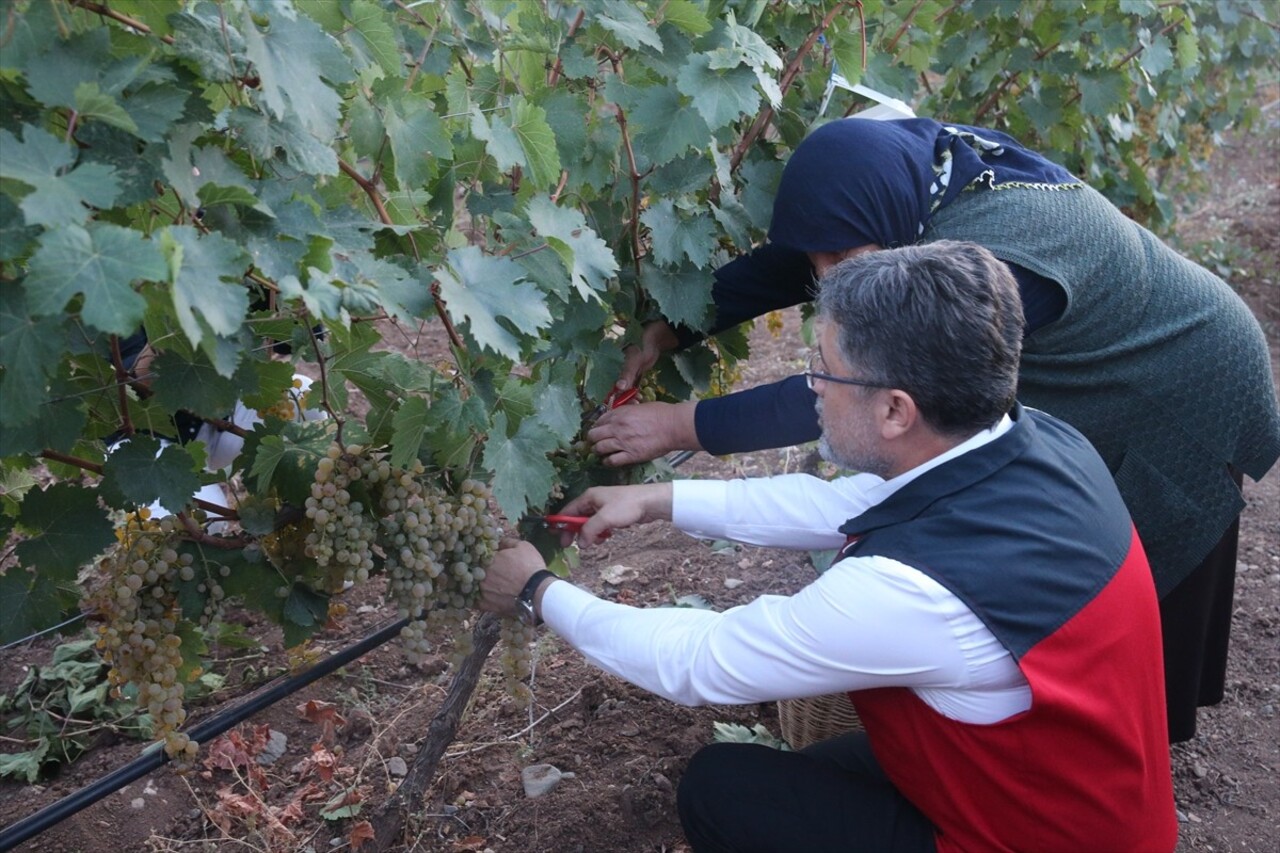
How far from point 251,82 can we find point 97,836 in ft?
6.98

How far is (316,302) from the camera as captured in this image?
4.84 ft

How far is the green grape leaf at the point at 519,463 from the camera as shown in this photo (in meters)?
1.95

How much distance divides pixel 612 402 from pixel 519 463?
0.61 meters

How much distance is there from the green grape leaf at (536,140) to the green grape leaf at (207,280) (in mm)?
693

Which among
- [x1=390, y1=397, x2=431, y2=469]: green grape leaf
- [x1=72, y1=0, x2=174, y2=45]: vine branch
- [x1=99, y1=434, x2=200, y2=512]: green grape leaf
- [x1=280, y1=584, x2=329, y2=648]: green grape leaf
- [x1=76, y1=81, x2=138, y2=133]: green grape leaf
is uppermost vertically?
[x1=72, y1=0, x2=174, y2=45]: vine branch

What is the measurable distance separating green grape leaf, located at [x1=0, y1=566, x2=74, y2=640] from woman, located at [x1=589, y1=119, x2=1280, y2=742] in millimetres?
1046

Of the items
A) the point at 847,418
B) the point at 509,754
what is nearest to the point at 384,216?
the point at 847,418

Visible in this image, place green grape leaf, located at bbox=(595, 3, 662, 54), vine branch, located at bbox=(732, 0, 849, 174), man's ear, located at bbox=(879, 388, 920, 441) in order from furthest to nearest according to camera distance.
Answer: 1. vine branch, located at bbox=(732, 0, 849, 174)
2. green grape leaf, located at bbox=(595, 3, 662, 54)
3. man's ear, located at bbox=(879, 388, 920, 441)

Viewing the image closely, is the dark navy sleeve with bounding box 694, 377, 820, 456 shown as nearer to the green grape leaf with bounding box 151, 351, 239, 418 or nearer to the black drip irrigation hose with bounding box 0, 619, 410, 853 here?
the black drip irrigation hose with bounding box 0, 619, 410, 853

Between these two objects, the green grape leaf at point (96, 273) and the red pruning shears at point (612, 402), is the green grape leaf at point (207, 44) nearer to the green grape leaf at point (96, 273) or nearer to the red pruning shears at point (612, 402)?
the green grape leaf at point (96, 273)

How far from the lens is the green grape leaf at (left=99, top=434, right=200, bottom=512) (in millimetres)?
1811

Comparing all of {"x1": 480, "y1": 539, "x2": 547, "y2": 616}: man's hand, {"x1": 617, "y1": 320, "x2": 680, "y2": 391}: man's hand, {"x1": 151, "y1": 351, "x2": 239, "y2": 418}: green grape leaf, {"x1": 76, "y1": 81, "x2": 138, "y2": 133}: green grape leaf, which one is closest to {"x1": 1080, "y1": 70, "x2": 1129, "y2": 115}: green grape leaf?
{"x1": 617, "y1": 320, "x2": 680, "y2": 391}: man's hand

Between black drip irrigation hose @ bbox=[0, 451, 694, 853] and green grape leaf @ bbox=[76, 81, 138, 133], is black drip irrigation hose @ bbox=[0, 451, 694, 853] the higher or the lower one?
the lower one

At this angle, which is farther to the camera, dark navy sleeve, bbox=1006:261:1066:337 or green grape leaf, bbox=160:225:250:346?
dark navy sleeve, bbox=1006:261:1066:337
